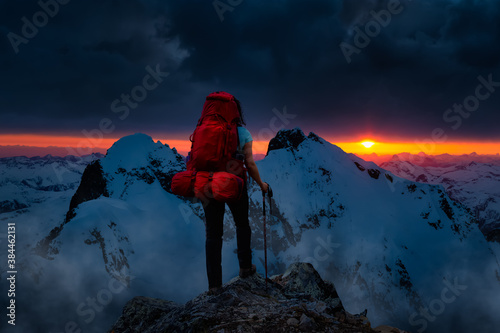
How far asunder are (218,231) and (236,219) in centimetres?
46

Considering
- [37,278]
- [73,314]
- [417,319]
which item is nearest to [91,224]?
[37,278]

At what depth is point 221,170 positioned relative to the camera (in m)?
5.57

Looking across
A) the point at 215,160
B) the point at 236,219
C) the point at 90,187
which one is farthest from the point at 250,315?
the point at 90,187

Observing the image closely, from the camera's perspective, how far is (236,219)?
242 inches

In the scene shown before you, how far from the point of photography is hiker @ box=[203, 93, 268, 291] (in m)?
5.74

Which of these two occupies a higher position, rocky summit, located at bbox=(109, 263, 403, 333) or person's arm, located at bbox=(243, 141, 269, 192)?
person's arm, located at bbox=(243, 141, 269, 192)

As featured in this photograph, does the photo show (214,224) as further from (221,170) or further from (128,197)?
(128,197)

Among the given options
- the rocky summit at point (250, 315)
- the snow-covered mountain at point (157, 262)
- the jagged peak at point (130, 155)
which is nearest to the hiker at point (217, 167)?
the rocky summit at point (250, 315)

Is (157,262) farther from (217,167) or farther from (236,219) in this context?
(217,167)

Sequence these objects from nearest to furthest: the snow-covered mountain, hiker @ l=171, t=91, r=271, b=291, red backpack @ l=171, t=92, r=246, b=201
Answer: red backpack @ l=171, t=92, r=246, b=201 < hiker @ l=171, t=91, r=271, b=291 < the snow-covered mountain

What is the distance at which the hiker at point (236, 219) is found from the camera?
5.74 meters

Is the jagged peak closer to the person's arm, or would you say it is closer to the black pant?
the black pant

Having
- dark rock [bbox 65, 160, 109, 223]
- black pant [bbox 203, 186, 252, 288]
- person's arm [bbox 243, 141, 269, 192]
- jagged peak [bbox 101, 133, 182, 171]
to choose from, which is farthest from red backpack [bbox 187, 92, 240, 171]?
jagged peak [bbox 101, 133, 182, 171]

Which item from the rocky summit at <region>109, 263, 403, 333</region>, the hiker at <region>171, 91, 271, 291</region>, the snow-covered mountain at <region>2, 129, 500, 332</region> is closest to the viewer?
the rocky summit at <region>109, 263, 403, 333</region>
